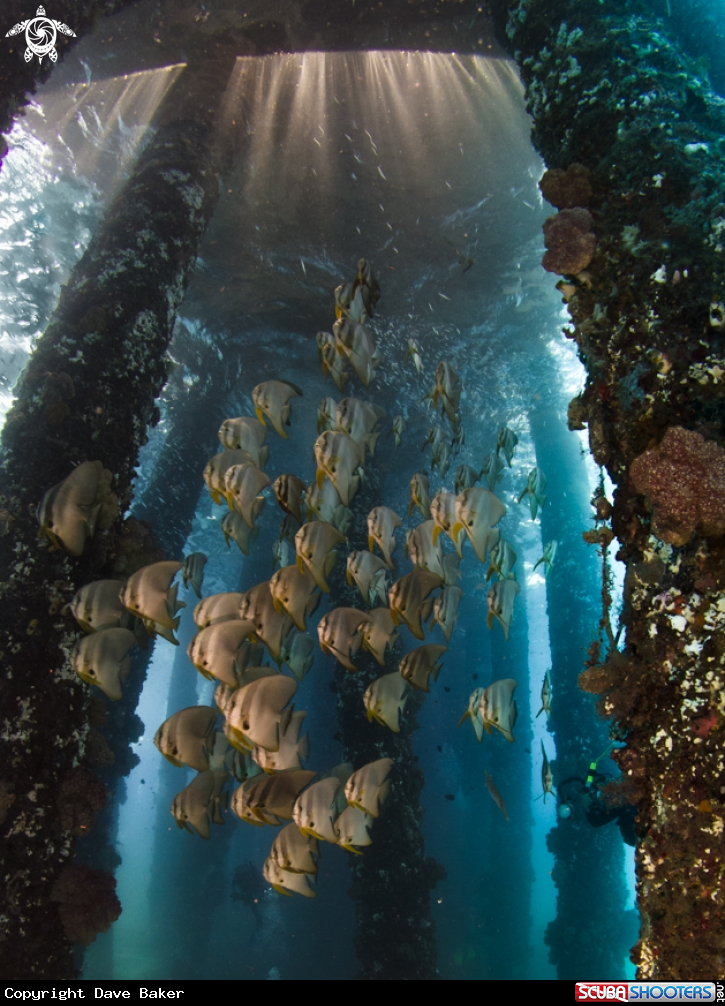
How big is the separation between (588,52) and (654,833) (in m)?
6.42

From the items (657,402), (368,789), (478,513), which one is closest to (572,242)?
(657,402)

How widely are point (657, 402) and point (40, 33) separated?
7516mm

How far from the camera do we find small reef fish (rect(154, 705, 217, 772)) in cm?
350

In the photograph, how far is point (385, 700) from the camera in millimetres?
3938

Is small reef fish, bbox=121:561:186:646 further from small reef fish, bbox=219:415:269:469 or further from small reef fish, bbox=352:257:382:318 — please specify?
small reef fish, bbox=352:257:382:318

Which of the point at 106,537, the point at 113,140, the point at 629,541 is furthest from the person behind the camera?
the point at 113,140

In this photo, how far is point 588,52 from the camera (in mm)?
4598

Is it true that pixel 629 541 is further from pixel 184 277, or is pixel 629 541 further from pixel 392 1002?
pixel 184 277

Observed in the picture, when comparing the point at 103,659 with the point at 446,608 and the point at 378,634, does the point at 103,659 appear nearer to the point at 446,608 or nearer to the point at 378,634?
the point at 378,634

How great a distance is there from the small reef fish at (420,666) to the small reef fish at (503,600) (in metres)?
1.00

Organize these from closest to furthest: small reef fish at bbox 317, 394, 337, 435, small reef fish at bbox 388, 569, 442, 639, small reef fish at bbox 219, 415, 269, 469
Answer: small reef fish at bbox 388, 569, 442, 639, small reef fish at bbox 219, 415, 269, 469, small reef fish at bbox 317, 394, 337, 435

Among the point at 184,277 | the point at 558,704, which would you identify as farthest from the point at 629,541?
the point at 558,704

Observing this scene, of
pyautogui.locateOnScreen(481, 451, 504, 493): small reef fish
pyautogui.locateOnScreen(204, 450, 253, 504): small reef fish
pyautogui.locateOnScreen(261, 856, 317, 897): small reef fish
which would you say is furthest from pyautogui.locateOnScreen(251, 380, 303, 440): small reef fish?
pyautogui.locateOnScreen(261, 856, 317, 897): small reef fish

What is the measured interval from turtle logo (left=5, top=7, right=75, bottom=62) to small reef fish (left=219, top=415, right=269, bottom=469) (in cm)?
470
